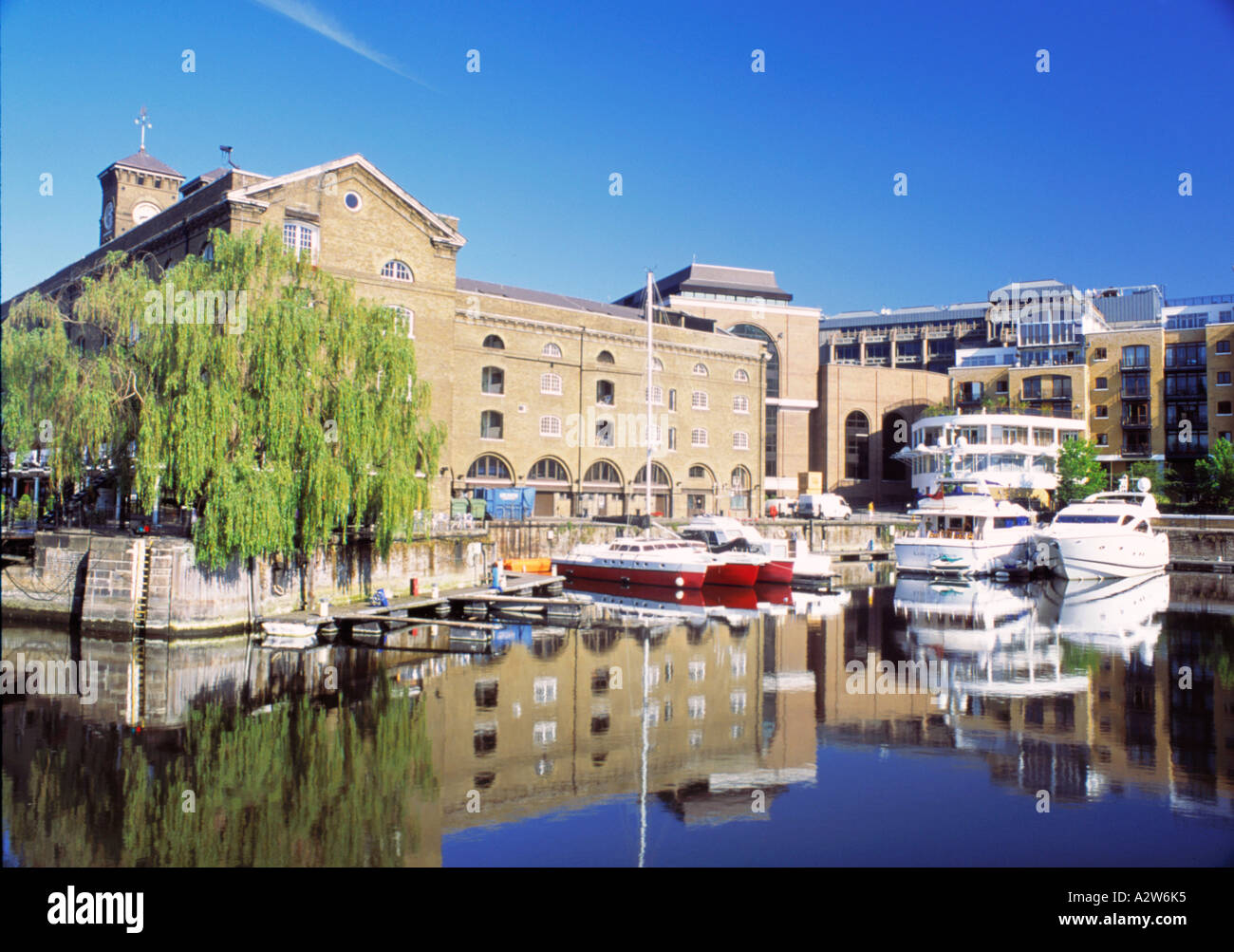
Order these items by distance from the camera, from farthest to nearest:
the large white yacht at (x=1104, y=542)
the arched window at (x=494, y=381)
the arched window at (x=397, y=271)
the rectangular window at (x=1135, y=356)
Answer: the rectangular window at (x=1135, y=356), the arched window at (x=494, y=381), the large white yacht at (x=1104, y=542), the arched window at (x=397, y=271)

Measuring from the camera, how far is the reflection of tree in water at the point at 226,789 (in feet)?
33.8

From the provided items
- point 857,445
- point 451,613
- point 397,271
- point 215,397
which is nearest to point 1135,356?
point 857,445

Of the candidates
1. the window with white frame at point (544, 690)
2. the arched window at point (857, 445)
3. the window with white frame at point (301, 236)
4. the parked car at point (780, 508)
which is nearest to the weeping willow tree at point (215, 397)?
the window with white frame at point (544, 690)

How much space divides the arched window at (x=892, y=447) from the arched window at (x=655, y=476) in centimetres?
2556

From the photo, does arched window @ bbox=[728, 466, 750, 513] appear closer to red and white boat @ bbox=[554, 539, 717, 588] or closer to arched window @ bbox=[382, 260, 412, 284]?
red and white boat @ bbox=[554, 539, 717, 588]

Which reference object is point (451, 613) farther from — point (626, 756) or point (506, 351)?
point (506, 351)

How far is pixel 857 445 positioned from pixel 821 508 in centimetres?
1563

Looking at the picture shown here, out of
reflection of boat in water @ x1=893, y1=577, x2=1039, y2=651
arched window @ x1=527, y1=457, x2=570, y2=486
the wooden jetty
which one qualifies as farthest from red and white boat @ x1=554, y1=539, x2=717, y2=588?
arched window @ x1=527, y1=457, x2=570, y2=486

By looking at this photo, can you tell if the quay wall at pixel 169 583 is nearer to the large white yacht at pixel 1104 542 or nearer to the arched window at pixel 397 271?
the arched window at pixel 397 271

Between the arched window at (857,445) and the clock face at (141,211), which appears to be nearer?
the clock face at (141,211)

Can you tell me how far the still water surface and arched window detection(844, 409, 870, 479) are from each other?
45.4 m
